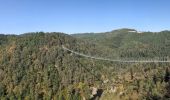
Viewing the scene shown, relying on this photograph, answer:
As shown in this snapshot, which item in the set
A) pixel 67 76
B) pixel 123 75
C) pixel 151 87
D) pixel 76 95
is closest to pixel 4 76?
pixel 67 76

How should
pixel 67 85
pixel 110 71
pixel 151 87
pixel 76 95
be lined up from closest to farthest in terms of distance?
pixel 151 87 < pixel 76 95 < pixel 67 85 < pixel 110 71

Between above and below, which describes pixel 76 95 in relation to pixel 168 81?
below

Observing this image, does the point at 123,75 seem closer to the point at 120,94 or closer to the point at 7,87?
the point at 120,94

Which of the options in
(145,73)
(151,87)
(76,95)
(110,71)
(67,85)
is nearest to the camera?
(151,87)

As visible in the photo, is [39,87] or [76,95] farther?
[39,87]

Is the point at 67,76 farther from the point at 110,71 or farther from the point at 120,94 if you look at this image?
the point at 120,94

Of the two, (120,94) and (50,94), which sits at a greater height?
(120,94)

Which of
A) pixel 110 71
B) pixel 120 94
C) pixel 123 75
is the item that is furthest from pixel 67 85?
pixel 120 94

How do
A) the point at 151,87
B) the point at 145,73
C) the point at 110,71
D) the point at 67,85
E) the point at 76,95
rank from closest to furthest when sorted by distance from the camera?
1. the point at 151,87
2. the point at 145,73
3. the point at 76,95
4. the point at 67,85
5. the point at 110,71

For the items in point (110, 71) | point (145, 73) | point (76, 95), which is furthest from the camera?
point (110, 71)
